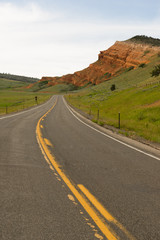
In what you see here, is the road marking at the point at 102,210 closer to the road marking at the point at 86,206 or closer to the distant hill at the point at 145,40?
the road marking at the point at 86,206

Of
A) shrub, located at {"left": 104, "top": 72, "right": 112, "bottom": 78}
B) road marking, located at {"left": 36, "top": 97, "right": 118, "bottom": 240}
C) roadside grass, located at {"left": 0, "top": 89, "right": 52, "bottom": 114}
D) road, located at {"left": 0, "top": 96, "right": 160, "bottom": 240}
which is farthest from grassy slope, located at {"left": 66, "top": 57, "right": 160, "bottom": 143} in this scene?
shrub, located at {"left": 104, "top": 72, "right": 112, "bottom": 78}

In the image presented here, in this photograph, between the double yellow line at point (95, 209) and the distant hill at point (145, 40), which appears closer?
the double yellow line at point (95, 209)

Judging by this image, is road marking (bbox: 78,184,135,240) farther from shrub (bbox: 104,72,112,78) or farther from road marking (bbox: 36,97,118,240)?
shrub (bbox: 104,72,112,78)

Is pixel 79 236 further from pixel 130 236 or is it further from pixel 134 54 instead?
pixel 134 54

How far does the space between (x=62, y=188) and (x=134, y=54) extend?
13689cm

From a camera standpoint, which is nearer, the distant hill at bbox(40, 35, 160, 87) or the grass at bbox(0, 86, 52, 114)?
the grass at bbox(0, 86, 52, 114)

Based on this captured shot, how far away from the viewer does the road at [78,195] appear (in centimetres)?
284

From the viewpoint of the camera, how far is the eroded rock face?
124188 millimetres

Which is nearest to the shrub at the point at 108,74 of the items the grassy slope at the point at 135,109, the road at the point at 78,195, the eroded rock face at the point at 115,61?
the eroded rock face at the point at 115,61

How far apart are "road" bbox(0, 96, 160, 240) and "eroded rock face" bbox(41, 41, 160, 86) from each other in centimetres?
11896

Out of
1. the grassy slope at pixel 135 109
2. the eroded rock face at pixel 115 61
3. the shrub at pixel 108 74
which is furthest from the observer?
the shrub at pixel 108 74

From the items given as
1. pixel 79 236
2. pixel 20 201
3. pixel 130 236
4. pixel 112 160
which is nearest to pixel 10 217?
pixel 20 201

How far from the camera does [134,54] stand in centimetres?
12862

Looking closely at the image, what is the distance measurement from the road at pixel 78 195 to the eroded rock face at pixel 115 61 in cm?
11896
